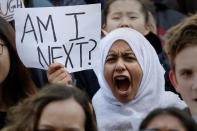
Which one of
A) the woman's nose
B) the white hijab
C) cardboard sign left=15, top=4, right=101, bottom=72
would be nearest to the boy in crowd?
the white hijab

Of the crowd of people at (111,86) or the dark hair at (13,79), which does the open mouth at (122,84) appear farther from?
the dark hair at (13,79)

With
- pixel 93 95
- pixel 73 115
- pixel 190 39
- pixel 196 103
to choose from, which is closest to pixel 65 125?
pixel 73 115

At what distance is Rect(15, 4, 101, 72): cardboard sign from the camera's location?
4.25 meters

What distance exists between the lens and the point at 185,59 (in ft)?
13.1

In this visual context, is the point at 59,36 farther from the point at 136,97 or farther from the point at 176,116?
the point at 176,116

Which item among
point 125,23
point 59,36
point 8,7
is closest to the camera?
point 59,36

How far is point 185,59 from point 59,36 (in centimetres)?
92

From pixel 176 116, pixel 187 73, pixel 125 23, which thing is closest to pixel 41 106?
pixel 176 116

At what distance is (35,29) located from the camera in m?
4.29

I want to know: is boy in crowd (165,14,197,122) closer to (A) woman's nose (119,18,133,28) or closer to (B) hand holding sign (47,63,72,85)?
(B) hand holding sign (47,63,72,85)

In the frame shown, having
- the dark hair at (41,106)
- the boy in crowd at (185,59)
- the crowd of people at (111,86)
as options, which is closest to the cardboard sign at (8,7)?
the crowd of people at (111,86)

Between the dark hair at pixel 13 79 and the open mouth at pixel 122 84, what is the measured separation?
0.63 m

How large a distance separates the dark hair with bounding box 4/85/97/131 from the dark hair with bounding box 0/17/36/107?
738 millimetres

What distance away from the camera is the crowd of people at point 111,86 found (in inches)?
131
